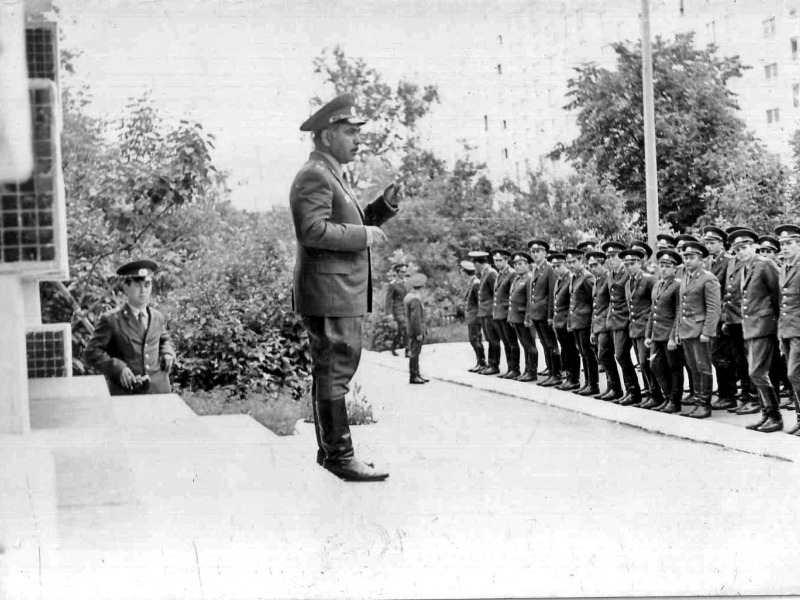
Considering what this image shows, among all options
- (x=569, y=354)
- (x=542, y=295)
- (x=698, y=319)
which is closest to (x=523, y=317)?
(x=542, y=295)

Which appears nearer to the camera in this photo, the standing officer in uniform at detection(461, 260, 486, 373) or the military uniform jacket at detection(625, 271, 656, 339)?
the standing officer in uniform at detection(461, 260, 486, 373)

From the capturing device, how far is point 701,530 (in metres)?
4.99

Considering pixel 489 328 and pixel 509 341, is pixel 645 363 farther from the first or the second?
pixel 509 341

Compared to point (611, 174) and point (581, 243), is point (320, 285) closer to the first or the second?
point (611, 174)

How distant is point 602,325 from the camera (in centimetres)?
960

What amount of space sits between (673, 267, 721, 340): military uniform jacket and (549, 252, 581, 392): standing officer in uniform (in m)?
1.62

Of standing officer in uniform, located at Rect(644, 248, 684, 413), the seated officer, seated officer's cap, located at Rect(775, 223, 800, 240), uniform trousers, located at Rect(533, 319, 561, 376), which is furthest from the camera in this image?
uniform trousers, located at Rect(533, 319, 561, 376)

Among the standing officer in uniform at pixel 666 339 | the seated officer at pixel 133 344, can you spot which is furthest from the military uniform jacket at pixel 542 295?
the seated officer at pixel 133 344

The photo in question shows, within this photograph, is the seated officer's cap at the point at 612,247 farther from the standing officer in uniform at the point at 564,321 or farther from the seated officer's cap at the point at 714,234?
the standing officer in uniform at the point at 564,321

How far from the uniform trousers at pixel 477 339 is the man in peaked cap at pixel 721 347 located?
2.12m

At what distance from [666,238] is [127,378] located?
4.08 meters

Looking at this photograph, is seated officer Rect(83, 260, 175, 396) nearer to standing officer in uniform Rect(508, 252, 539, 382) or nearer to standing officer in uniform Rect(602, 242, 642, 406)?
standing officer in uniform Rect(602, 242, 642, 406)

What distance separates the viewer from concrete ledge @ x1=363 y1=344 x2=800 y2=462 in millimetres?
6078

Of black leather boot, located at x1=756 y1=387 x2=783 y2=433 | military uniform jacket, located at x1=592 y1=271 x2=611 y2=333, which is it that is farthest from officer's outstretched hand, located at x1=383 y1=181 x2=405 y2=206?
military uniform jacket, located at x1=592 y1=271 x2=611 y2=333
